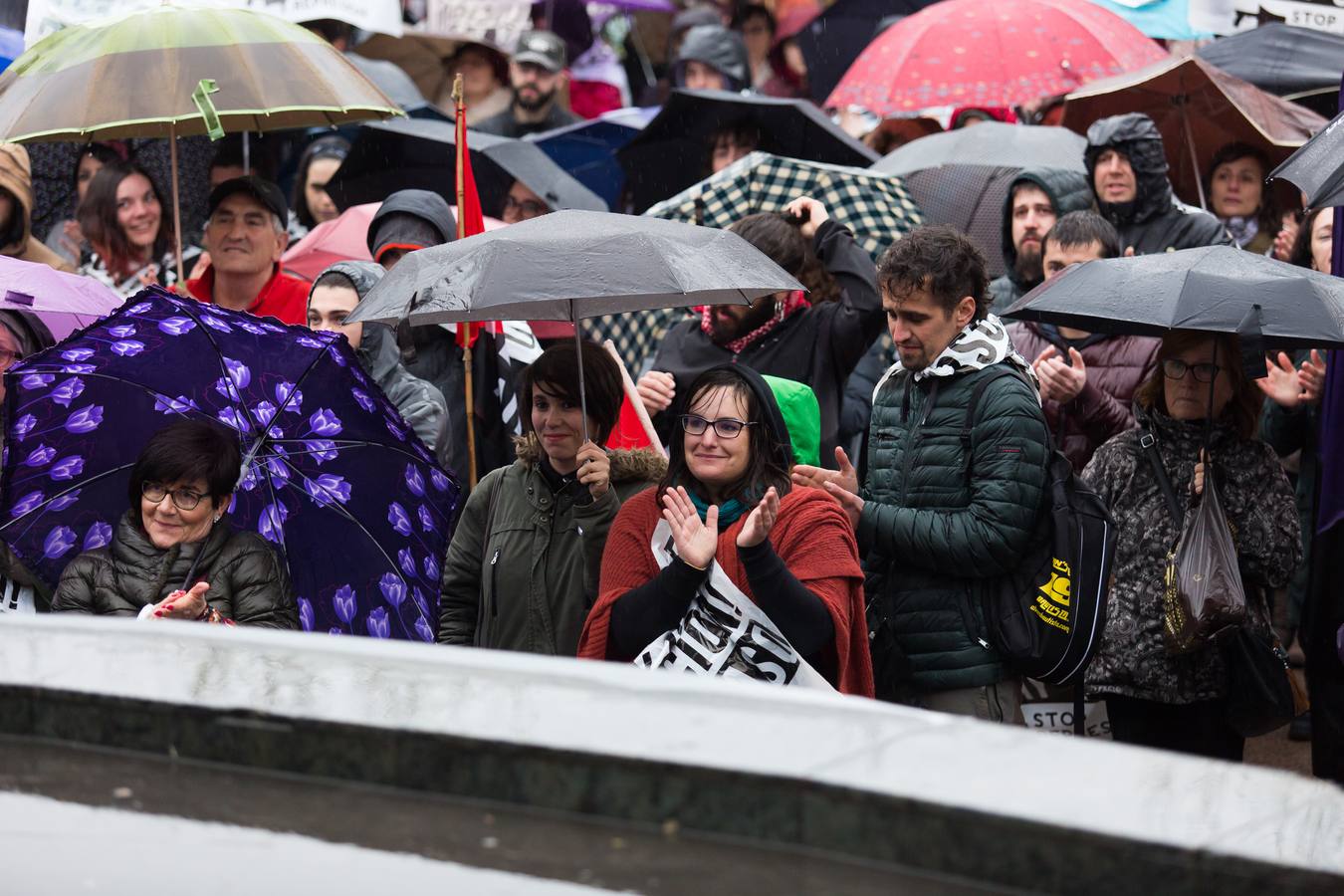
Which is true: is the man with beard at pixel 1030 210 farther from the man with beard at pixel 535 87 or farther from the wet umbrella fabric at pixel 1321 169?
the man with beard at pixel 535 87

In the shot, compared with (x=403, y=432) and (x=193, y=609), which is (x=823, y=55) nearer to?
(x=403, y=432)

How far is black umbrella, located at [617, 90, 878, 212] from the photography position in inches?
343

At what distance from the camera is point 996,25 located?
900 cm

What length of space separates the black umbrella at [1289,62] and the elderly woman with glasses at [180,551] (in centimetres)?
658

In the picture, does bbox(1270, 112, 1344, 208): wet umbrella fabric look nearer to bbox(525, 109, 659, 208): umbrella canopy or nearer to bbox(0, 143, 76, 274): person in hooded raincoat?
bbox(0, 143, 76, 274): person in hooded raincoat

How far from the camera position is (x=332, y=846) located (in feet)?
9.11

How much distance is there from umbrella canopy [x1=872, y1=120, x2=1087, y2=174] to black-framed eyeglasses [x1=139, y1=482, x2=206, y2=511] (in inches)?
173

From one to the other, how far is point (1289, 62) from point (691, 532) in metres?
6.61

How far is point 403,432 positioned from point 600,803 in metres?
2.87

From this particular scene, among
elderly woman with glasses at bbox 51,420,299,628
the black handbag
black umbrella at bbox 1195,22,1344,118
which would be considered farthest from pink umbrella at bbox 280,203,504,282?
black umbrella at bbox 1195,22,1344,118

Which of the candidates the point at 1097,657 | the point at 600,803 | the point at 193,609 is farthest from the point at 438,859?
the point at 1097,657

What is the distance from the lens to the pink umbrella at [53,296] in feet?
18.7

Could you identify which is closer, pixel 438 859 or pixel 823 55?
pixel 438 859

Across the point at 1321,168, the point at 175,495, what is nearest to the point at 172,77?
the point at 175,495
